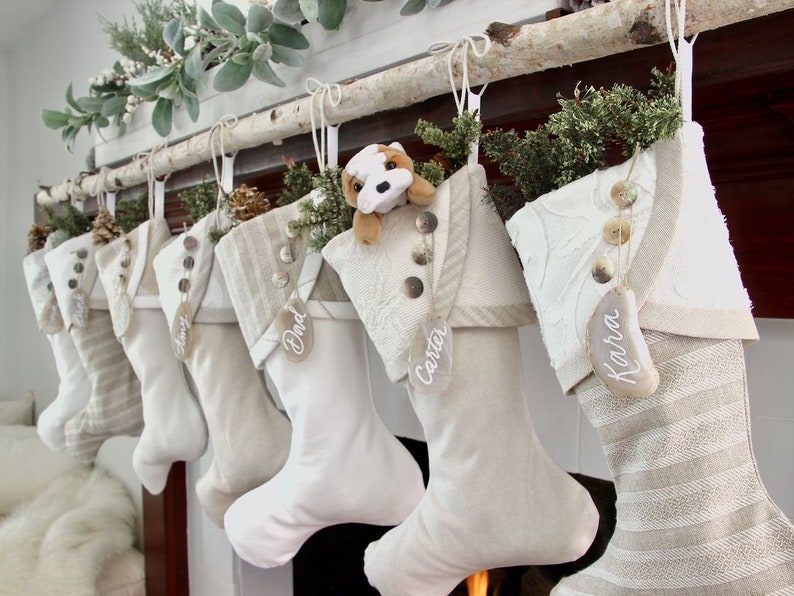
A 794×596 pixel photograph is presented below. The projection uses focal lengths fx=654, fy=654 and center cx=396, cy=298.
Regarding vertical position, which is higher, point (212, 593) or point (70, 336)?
point (70, 336)

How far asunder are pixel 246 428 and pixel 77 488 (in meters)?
1.27

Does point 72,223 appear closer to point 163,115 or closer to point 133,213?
point 133,213

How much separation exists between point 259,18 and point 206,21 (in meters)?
0.16

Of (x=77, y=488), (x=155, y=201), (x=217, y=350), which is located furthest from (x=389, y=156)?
(x=77, y=488)

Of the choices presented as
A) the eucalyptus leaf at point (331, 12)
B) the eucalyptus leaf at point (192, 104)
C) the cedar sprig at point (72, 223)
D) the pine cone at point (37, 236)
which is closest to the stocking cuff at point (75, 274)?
the cedar sprig at point (72, 223)

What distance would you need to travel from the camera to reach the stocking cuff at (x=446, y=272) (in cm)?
64

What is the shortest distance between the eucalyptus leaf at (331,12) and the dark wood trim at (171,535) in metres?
1.19

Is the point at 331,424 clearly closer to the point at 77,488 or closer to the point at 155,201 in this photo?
the point at 155,201

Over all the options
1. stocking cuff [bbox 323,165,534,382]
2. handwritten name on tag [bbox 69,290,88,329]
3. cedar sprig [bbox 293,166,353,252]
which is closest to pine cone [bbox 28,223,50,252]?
A: handwritten name on tag [bbox 69,290,88,329]

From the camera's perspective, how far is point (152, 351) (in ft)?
3.73

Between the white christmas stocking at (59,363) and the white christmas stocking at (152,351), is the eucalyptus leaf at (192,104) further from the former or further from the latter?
the white christmas stocking at (59,363)

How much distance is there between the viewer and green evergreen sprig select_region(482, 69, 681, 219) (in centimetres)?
52

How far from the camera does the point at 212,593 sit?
62.6 inches

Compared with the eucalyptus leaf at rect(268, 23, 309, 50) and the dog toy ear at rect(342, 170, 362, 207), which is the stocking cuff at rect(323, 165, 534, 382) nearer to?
the dog toy ear at rect(342, 170, 362, 207)
